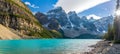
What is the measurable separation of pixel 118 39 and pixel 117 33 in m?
1.91

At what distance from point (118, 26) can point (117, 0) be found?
8480 mm

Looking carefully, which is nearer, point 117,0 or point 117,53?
point 117,53

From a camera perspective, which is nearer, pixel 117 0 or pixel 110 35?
pixel 117 0

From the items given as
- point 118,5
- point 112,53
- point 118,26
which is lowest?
point 112,53

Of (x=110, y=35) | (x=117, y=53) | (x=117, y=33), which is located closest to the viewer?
(x=117, y=53)

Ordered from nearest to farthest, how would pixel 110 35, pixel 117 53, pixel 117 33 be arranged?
pixel 117 53 < pixel 117 33 < pixel 110 35

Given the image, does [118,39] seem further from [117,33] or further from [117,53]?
[117,53]

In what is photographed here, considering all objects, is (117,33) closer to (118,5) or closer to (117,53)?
(118,5)

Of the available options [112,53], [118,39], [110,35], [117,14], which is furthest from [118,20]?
[110,35]

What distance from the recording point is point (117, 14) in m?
77.5

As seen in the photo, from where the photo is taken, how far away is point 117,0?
7606cm

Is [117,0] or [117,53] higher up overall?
[117,0]

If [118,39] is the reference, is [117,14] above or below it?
above

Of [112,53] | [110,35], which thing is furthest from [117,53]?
[110,35]
